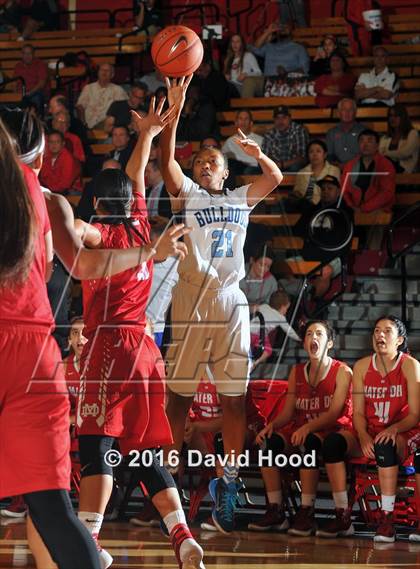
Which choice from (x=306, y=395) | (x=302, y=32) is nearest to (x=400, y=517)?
(x=306, y=395)

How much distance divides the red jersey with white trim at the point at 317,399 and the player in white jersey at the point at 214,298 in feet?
2.20

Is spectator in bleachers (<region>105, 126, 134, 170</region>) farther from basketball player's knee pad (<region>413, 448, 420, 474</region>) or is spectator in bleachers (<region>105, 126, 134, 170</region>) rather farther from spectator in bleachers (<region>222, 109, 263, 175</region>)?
basketball player's knee pad (<region>413, 448, 420, 474</region>)

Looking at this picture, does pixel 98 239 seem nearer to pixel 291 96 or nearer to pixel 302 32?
pixel 291 96

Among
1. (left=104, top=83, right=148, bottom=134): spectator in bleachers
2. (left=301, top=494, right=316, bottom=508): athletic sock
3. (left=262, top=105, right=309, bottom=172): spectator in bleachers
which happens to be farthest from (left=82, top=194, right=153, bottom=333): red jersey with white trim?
(left=104, top=83, right=148, bottom=134): spectator in bleachers

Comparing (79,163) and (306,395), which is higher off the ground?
(79,163)

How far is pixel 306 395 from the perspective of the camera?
22.5 ft

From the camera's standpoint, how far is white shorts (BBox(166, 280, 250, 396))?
6.18 m

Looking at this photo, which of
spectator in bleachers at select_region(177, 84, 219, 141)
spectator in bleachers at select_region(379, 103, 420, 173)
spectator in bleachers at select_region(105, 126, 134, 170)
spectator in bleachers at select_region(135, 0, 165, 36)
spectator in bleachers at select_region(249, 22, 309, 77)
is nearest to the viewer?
spectator in bleachers at select_region(105, 126, 134, 170)

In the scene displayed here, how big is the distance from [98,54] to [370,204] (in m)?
5.77

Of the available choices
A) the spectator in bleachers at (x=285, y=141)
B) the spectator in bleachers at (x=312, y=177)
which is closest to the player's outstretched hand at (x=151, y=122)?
the spectator in bleachers at (x=312, y=177)

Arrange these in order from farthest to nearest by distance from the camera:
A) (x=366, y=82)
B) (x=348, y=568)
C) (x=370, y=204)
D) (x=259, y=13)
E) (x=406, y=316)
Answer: (x=259, y=13)
(x=366, y=82)
(x=370, y=204)
(x=406, y=316)
(x=348, y=568)

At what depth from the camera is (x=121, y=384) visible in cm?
489

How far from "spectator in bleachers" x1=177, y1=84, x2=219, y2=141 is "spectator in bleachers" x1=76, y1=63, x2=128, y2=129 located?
1.30 metres

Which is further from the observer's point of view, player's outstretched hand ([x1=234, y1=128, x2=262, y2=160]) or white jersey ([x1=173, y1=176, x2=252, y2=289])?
white jersey ([x1=173, y1=176, x2=252, y2=289])
